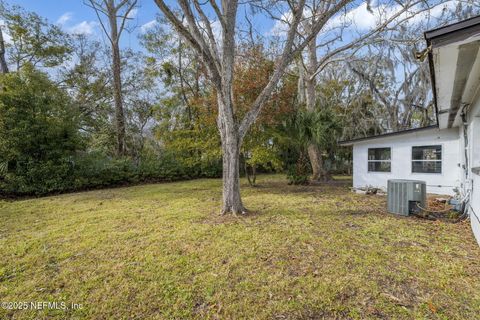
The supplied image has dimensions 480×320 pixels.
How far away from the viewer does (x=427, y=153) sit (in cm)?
767

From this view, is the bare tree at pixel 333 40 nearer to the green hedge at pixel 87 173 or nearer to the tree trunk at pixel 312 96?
the tree trunk at pixel 312 96

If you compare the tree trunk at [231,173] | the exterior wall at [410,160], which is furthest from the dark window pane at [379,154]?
the tree trunk at [231,173]

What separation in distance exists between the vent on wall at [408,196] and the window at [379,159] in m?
3.74

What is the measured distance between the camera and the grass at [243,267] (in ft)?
6.75

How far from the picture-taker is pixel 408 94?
12.6 meters

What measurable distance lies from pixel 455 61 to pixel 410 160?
22.2 feet

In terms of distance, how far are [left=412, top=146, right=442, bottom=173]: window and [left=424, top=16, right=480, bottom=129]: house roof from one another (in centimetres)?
396

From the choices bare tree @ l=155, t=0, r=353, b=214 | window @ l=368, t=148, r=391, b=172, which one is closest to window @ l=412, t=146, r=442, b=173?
window @ l=368, t=148, r=391, b=172

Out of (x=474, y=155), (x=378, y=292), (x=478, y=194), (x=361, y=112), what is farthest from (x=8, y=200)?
(x=361, y=112)

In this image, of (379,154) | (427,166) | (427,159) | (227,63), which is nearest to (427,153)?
(427,159)

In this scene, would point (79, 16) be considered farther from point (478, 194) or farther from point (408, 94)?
point (408, 94)

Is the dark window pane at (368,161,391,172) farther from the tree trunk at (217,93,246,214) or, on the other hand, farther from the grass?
the tree trunk at (217,93,246,214)

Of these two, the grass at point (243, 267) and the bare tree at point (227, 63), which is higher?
the bare tree at point (227, 63)

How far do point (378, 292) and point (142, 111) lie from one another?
49.7 ft
